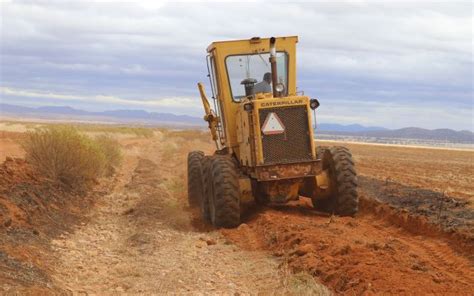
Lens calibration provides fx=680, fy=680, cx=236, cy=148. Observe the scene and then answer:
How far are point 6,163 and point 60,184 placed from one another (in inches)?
69.6

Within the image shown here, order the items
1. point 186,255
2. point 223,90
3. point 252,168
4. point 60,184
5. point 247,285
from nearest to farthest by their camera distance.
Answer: point 247,285, point 186,255, point 252,168, point 223,90, point 60,184

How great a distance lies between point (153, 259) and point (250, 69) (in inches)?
212

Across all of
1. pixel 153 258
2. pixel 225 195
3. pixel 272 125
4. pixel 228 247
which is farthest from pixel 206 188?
pixel 153 258

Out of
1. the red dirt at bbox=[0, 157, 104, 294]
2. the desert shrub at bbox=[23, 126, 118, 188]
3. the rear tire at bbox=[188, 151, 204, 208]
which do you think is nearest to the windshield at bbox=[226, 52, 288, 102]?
the rear tire at bbox=[188, 151, 204, 208]

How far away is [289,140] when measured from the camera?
13008 millimetres

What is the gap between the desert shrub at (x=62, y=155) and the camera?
57.2 feet

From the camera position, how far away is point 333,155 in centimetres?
1343

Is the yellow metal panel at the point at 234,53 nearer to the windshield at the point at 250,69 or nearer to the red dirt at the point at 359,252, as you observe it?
the windshield at the point at 250,69

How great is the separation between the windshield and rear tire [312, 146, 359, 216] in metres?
1.81

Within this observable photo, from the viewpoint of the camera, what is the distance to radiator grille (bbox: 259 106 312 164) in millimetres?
12914

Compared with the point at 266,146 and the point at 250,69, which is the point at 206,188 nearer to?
the point at 266,146

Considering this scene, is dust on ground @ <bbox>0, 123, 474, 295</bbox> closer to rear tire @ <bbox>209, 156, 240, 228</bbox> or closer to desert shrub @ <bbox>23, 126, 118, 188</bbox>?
rear tire @ <bbox>209, 156, 240, 228</bbox>

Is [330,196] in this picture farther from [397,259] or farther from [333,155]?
[397,259]

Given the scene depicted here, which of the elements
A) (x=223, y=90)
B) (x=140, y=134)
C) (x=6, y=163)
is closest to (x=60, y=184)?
(x=6, y=163)
